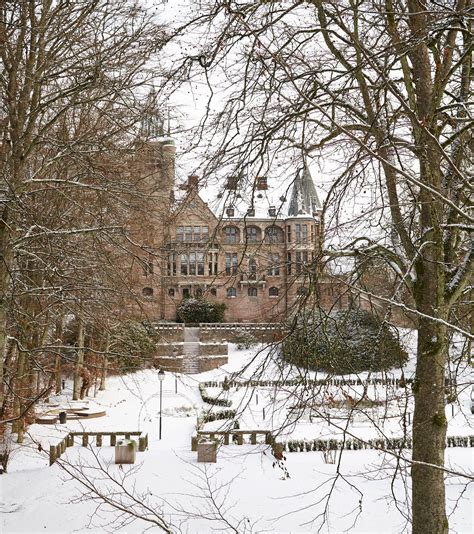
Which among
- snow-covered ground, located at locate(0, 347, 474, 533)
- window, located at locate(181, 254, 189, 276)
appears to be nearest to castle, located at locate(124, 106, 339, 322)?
window, located at locate(181, 254, 189, 276)

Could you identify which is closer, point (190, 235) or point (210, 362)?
point (190, 235)

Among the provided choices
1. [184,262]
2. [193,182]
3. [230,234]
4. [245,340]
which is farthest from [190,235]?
[245,340]

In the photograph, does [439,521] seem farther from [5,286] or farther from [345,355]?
[5,286]

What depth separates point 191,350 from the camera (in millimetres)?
39406

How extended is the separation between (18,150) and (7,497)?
8258 millimetres

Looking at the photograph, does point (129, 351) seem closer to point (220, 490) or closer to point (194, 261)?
point (194, 261)

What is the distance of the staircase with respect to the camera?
123ft

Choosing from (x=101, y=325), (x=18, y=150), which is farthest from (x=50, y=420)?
(x=18, y=150)

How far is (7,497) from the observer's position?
11.8m

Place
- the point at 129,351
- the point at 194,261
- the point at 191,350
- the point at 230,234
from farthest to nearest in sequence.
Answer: the point at 191,350 < the point at 230,234 < the point at 194,261 < the point at 129,351

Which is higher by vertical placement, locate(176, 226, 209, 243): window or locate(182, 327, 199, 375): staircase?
locate(176, 226, 209, 243): window

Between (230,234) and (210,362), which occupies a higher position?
(230,234)

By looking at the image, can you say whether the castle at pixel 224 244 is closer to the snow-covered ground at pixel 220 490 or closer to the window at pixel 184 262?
the window at pixel 184 262

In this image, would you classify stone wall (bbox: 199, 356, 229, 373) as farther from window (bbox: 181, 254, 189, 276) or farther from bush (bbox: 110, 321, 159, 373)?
bush (bbox: 110, 321, 159, 373)
